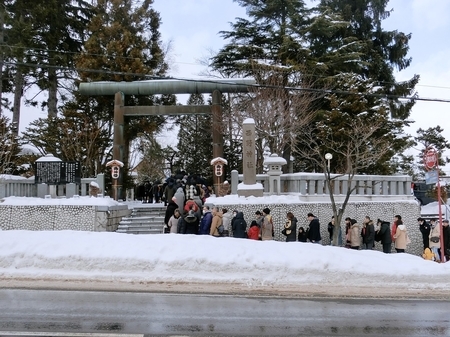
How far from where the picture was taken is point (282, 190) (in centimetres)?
1798

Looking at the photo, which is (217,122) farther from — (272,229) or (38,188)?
(272,229)

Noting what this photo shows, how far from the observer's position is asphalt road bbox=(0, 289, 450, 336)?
666 cm

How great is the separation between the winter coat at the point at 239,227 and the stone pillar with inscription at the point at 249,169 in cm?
209

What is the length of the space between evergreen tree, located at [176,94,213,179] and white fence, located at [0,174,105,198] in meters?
14.6

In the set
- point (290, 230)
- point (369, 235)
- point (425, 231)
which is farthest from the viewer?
point (425, 231)

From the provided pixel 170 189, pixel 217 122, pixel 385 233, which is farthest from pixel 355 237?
pixel 217 122

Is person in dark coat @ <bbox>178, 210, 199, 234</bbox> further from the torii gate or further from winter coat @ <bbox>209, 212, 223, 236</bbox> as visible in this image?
the torii gate

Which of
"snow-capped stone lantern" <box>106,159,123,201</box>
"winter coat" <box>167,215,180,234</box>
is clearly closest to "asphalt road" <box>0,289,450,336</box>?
"winter coat" <box>167,215,180,234</box>

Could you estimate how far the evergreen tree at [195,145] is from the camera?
108ft

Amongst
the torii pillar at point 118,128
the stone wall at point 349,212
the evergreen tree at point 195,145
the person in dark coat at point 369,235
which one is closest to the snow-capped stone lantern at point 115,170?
the torii pillar at point 118,128

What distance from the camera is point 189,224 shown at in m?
14.9

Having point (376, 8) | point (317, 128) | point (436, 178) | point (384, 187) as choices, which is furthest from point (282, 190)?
point (376, 8)

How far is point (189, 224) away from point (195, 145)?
1924cm

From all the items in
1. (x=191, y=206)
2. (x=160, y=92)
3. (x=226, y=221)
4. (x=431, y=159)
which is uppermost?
(x=160, y=92)
